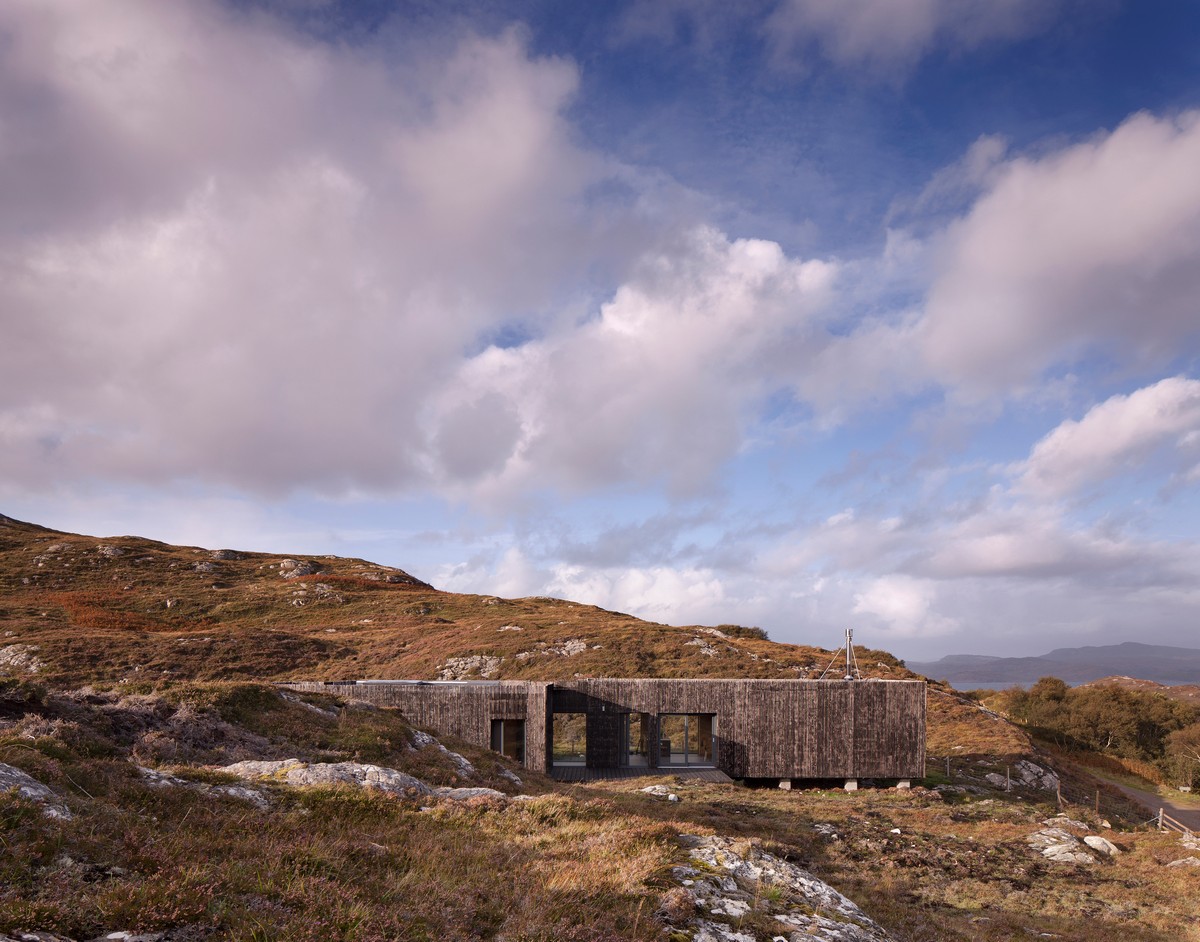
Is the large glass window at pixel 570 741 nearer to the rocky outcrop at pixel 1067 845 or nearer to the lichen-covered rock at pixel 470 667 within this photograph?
the lichen-covered rock at pixel 470 667

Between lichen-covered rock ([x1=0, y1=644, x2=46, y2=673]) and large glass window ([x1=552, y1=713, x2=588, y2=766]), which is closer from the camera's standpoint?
large glass window ([x1=552, y1=713, x2=588, y2=766])

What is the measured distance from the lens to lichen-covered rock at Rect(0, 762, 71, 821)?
7860 millimetres

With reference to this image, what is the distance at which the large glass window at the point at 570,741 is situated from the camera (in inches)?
1409

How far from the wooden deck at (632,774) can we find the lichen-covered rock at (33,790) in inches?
992

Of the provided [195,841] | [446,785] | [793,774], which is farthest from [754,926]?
[793,774]

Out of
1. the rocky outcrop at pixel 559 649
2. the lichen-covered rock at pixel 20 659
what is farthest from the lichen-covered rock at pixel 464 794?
the lichen-covered rock at pixel 20 659

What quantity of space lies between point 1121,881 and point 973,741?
2886cm

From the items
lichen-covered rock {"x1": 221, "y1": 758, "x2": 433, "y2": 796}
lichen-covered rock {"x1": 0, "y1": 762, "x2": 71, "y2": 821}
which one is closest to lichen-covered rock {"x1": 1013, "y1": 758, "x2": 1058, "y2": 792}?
lichen-covered rock {"x1": 221, "y1": 758, "x2": 433, "y2": 796}

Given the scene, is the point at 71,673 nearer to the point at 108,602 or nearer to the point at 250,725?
the point at 108,602

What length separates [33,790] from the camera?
8375 millimetres

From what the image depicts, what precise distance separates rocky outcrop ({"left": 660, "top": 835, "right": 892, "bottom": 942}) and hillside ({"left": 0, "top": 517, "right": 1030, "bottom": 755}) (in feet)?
133

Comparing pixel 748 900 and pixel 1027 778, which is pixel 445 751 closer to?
pixel 748 900

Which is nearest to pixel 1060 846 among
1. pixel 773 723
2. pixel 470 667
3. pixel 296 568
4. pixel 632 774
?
pixel 773 723

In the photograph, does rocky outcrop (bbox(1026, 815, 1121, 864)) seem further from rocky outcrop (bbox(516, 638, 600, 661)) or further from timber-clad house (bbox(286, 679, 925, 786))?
rocky outcrop (bbox(516, 638, 600, 661))
